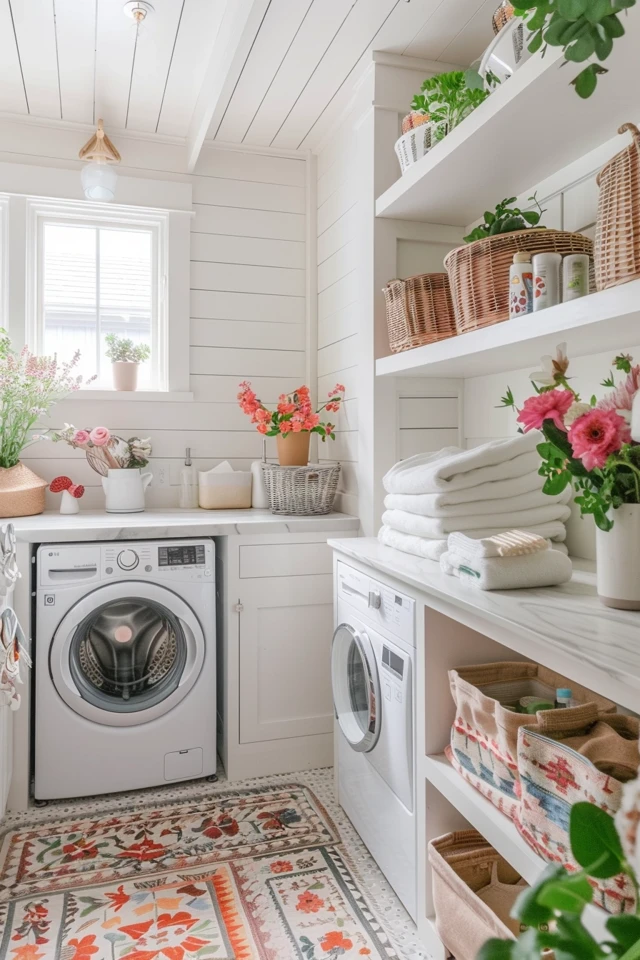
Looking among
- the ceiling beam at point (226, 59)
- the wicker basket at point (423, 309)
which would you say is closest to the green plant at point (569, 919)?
the wicker basket at point (423, 309)

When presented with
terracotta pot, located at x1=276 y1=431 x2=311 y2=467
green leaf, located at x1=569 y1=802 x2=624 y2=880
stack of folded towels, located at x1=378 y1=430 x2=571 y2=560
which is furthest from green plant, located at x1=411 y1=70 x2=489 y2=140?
green leaf, located at x1=569 y1=802 x2=624 y2=880

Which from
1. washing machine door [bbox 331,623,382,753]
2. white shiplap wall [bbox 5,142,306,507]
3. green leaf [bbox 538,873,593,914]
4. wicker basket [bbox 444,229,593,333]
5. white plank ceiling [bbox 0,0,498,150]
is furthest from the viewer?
white shiplap wall [bbox 5,142,306,507]

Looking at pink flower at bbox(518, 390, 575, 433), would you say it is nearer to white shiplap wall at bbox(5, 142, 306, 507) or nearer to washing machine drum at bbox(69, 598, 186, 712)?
washing machine drum at bbox(69, 598, 186, 712)

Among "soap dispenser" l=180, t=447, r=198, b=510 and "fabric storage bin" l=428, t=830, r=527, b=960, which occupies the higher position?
"soap dispenser" l=180, t=447, r=198, b=510

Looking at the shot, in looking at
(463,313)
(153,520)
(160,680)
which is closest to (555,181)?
(463,313)

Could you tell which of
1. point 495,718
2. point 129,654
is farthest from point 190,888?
point 495,718

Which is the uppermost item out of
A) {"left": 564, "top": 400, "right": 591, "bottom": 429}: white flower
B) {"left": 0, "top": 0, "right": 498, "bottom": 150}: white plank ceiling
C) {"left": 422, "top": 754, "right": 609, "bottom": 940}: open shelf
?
{"left": 0, "top": 0, "right": 498, "bottom": 150}: white plank ceiling

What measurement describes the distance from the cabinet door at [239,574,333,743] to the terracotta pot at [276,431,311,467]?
51 cm

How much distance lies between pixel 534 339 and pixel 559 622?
0.71m

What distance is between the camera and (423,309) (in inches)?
83.0

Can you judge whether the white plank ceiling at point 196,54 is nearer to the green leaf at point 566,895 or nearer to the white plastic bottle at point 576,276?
the white plastic bottle at point 576,276

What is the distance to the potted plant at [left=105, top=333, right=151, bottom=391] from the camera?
2.97 meters

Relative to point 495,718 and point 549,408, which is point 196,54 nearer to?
point 549,408

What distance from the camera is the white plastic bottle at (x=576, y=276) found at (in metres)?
1.51
